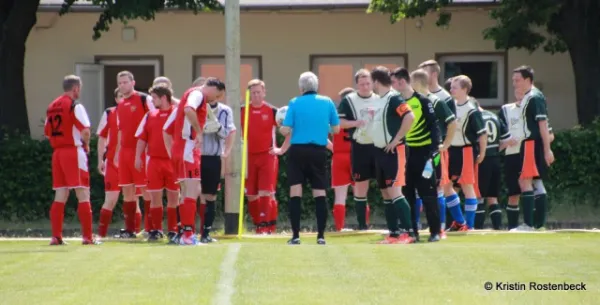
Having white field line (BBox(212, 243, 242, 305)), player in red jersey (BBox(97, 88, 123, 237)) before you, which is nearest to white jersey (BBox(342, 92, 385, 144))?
white field line (BBox(212, 243, 242, 305))

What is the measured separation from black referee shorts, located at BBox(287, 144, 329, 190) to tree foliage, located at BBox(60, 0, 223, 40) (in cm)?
813

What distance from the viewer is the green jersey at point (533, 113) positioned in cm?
1864

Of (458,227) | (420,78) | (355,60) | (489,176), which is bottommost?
(458,227)

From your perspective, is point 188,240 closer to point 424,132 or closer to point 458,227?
point 424,132

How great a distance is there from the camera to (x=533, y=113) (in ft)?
61.3

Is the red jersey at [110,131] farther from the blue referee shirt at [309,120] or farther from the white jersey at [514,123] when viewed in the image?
the white jersey at [514,123]

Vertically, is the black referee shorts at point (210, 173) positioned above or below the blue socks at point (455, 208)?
above

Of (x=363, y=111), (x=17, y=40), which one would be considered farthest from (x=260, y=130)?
(x=17, y=40)

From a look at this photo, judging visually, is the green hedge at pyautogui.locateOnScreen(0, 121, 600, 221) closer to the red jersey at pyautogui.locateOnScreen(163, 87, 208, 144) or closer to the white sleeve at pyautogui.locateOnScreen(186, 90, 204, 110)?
the red jersey at pyautogui.locateOnScreen(163, 87, 208, 144)

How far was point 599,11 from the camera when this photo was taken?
25453 millimetres

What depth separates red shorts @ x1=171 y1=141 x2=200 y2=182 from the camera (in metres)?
16.6

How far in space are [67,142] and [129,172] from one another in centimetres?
221

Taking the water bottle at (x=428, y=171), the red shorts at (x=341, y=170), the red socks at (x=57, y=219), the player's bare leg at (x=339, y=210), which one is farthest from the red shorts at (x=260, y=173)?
the water bottle at (x=428, y=171)

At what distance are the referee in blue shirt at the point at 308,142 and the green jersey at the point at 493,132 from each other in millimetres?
Result: 4035
